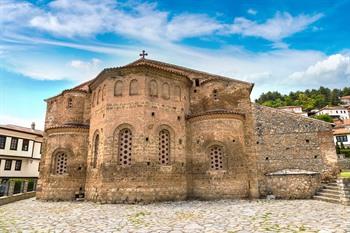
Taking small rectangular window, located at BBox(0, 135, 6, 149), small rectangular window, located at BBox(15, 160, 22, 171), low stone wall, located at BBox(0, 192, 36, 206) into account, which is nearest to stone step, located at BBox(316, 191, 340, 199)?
low stone wall, located at BBox(0, 192, 36, 206)

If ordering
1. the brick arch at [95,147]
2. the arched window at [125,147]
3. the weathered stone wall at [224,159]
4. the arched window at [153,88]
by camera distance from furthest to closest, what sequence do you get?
the brick arch at [95,147]
the arched window at [153,88]
the weathered stone wall at [224,159]
the arched window at [125,147]

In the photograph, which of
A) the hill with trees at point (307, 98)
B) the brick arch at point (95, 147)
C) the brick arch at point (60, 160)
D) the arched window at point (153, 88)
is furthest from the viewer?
the hill with trees at point (307, 98)

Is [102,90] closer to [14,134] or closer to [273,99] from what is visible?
[14,134]

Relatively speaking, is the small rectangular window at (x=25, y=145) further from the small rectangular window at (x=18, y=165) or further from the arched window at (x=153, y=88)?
the arched window at (x=153, y=88)

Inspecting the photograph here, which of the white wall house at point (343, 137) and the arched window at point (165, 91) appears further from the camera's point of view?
the white wall house at point (343, 137)

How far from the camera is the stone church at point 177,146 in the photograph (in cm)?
1364

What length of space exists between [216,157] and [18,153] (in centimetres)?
2824

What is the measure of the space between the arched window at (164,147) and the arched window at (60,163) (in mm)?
6724

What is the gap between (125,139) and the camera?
14109 mm

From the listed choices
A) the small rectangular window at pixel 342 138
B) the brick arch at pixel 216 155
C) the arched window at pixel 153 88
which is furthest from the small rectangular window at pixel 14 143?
the small rectangular window at pixel 342 138

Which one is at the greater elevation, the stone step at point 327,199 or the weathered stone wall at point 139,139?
the weathered stone wall at point 139,139

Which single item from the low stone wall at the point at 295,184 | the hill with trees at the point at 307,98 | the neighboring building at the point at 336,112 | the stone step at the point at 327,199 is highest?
the hill with trees at the point at 307,98

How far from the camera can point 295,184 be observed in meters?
14.6

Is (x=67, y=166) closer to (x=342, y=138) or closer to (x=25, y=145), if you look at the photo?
(x=25, y=145)
